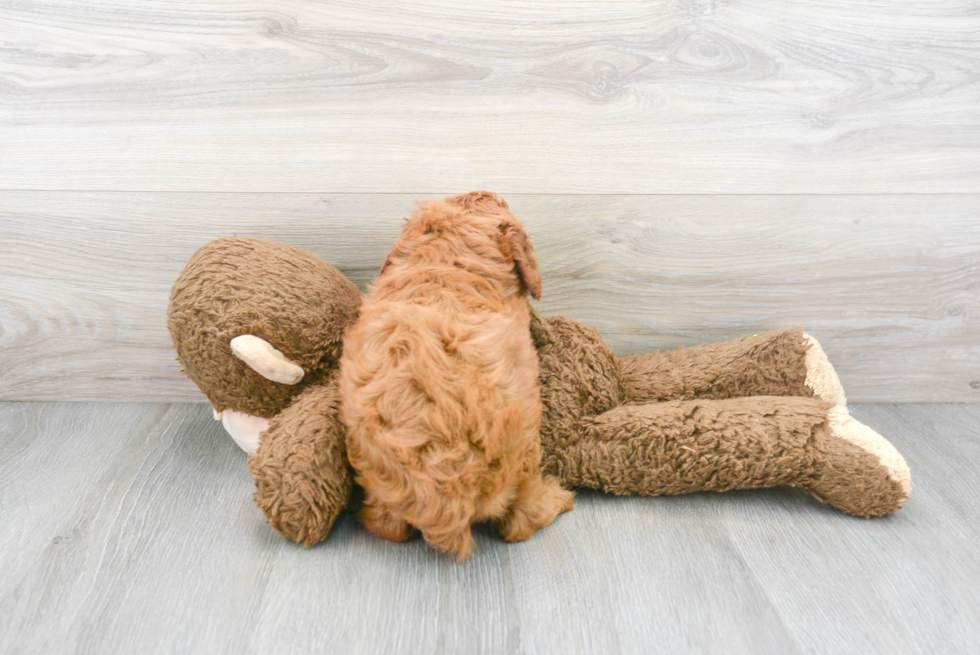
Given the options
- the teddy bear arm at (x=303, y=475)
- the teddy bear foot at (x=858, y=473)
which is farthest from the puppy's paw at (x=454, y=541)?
the teddy bear foot at (x=858, y=473)

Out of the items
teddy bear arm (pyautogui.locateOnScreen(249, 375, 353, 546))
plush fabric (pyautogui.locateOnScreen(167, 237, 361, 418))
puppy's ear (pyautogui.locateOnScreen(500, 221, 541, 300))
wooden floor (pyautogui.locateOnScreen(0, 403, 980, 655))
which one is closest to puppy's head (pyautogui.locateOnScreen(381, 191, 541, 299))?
puppy's ear (pyautogui.locateOnScreen(500, 221, 541, 300))

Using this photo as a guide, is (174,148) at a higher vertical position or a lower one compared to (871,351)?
higher

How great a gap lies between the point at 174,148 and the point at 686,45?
86 centimetres

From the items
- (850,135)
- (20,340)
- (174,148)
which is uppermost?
(850,135)

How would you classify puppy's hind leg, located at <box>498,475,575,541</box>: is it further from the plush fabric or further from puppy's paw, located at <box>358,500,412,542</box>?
the plush fabric

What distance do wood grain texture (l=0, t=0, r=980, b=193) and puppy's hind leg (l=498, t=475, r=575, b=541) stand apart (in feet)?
1.68

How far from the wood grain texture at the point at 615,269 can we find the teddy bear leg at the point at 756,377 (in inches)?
5.1

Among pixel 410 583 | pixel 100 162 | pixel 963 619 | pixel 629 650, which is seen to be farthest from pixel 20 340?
pixel 963 619

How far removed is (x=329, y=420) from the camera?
0.87m

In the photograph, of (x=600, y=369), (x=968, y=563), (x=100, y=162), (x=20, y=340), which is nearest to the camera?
(x=968, y=563)

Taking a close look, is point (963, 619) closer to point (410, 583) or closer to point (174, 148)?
point (410, 583)

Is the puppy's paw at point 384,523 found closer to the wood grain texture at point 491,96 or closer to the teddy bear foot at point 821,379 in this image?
the wood grain texture at point 491,96

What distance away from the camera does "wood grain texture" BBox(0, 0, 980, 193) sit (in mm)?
1043

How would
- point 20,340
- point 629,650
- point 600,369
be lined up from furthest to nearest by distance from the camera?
1. point 20,340
2. point 600,369
3. point 629,650
